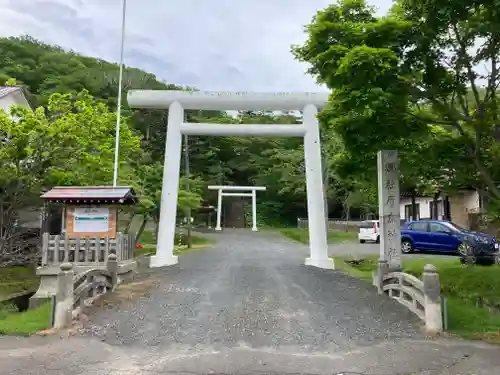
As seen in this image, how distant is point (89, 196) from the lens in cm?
1321

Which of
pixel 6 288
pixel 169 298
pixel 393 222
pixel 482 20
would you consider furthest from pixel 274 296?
pixel 6 288

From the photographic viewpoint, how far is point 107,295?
10750 mm

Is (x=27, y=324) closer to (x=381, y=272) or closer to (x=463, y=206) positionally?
(x=381, y=272)

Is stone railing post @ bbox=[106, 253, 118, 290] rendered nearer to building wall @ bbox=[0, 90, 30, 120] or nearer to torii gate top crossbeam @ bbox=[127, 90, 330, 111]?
torii gate top crossbeam @ bbox=[127, 90, 330, 111]

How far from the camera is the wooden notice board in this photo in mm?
13305

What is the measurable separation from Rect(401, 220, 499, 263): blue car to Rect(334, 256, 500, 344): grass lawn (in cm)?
376

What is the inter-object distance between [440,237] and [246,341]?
1469 cm

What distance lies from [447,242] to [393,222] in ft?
27.4

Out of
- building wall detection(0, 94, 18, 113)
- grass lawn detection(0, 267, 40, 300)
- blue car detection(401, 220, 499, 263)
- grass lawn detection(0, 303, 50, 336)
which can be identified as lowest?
grass lawn detection(0, 267, 40, 300)

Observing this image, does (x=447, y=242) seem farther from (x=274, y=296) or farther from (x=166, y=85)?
(x=166, y=85)

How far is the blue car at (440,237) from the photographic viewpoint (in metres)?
17.5

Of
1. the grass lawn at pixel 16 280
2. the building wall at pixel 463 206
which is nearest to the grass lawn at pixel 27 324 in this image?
the grass lawn at pixel 16 280

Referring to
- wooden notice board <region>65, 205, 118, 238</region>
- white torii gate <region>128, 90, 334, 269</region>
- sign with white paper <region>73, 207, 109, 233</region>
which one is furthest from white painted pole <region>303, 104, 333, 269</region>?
sign with white paper <region>73, 207, 109, 233</region>

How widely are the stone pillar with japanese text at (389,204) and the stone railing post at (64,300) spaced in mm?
7409
